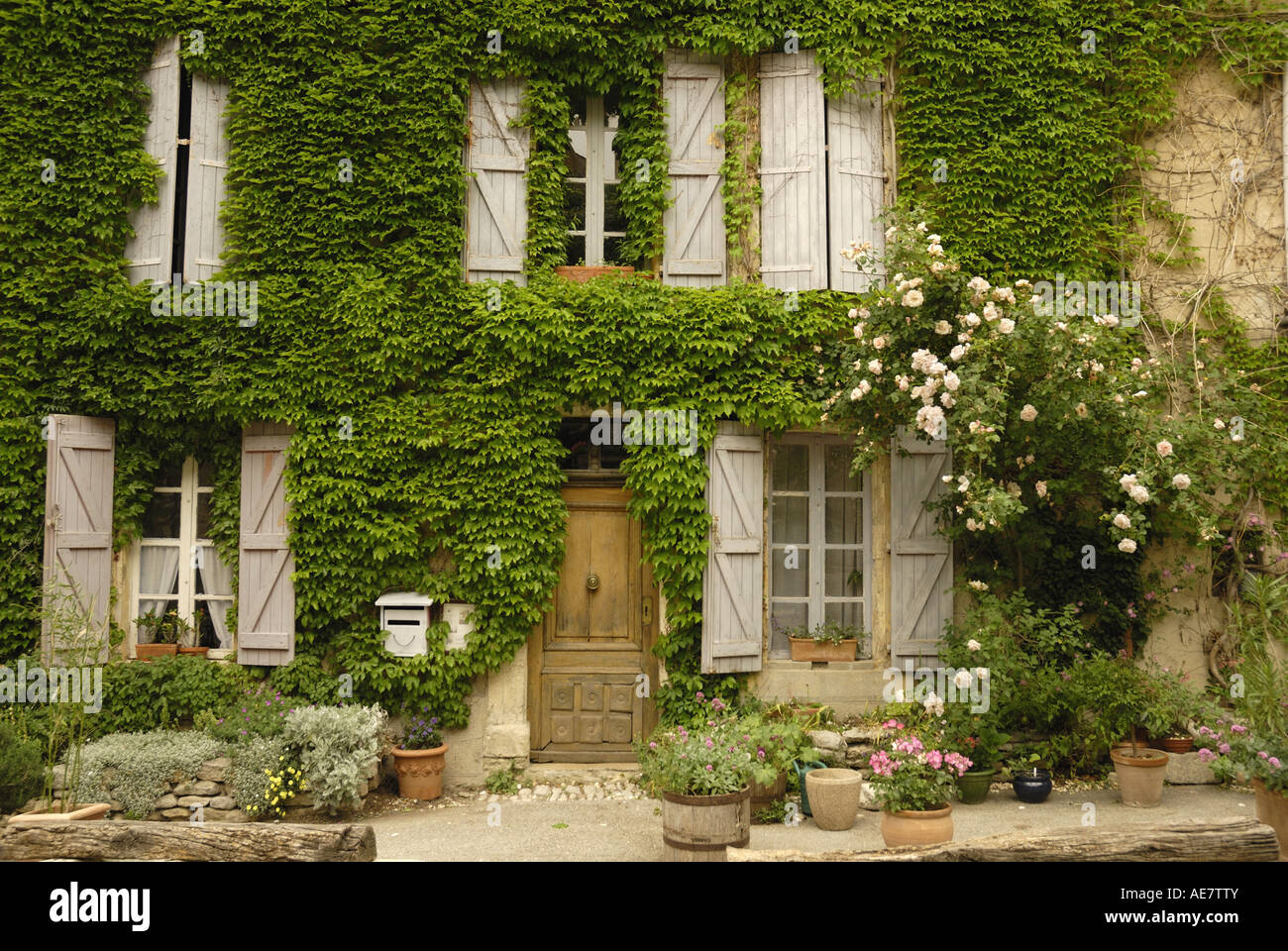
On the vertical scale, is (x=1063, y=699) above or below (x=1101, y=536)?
below

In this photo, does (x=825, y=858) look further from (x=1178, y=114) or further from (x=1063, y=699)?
(x=1178, y=114)

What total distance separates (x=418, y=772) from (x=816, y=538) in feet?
12.1

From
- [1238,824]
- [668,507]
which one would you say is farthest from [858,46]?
[1238,824]

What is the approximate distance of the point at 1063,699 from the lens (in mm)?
6848

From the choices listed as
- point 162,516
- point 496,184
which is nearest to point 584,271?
point 496,184

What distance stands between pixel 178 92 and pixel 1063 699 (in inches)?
334

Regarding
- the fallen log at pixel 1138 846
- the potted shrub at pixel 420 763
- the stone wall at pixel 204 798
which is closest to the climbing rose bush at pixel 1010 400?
the fallen log at pixel 1138 846

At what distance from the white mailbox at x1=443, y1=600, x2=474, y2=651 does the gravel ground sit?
117 cm

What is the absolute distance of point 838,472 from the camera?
7.72 metres

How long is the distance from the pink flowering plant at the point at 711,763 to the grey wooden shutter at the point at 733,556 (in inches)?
33.0

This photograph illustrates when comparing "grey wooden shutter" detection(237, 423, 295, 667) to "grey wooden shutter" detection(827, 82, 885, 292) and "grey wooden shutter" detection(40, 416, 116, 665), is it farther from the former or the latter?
"grey wooden shutter" detection(827, 82, 885, 292)

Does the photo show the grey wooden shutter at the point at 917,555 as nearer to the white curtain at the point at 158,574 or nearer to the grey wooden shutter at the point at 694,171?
the grey wooden shutter at the point at 694,171

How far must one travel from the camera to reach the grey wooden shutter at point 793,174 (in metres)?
7.54

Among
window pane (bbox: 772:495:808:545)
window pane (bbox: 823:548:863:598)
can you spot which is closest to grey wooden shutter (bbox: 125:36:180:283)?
window pane (bbox: 772:495:808:545)
